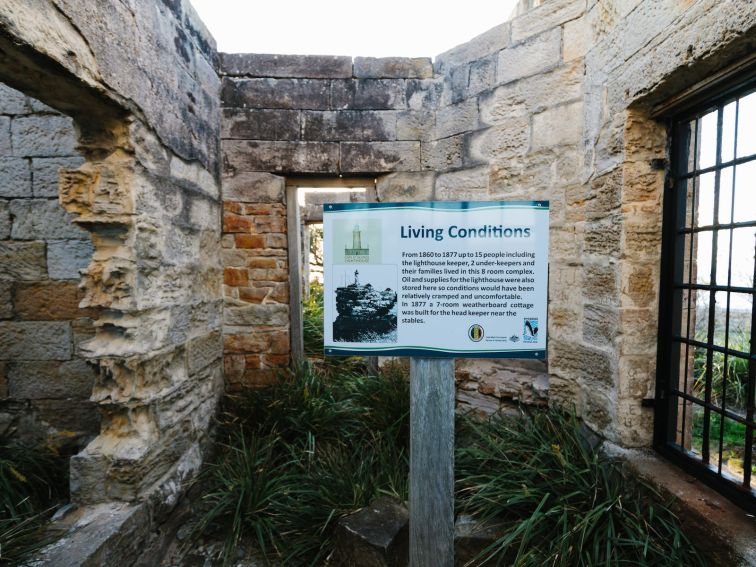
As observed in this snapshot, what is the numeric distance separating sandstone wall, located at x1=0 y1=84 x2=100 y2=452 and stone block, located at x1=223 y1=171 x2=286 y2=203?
→ 1027 mm

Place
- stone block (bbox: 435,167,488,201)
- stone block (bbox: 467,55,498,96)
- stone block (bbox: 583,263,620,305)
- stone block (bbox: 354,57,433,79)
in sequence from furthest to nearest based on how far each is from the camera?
stone block (bbox: 354,57,433,79) → stone block (bbox: 435,167,488,201) → stone block (bbox: 467,55,498,96) → stone block (bbox: 583,263,620,305)

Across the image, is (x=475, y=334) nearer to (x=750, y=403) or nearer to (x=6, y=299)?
(x=750, y=403)

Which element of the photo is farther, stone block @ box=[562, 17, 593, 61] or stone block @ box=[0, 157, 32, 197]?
stone block @ box=[0, 157, 32, 197]

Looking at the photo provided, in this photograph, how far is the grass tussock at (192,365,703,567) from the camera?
6.01ft

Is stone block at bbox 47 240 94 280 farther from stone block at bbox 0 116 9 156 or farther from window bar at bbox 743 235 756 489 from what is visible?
window bar at bbox 743 235 756 489

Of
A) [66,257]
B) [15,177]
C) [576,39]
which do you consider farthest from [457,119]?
[15,177]

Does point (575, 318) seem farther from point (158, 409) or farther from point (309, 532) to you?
point (158, 409)

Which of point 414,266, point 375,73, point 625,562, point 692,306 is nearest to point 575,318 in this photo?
point 692,306

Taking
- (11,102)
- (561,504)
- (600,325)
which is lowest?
(561,504)

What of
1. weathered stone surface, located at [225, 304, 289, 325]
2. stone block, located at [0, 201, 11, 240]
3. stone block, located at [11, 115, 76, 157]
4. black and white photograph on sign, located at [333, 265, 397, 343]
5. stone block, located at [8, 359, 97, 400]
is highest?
stone block, located at [11, 115, 76, 157]

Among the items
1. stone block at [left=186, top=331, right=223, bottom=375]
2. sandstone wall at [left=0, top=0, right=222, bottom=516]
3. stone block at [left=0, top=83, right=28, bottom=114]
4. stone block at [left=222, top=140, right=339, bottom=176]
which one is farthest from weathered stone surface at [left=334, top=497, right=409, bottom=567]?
stone block at [left=0, top=83, right=28, bottom=114]

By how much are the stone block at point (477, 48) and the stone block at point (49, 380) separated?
350cm

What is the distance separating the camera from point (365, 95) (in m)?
3.39

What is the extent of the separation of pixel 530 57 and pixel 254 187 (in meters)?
2.28
